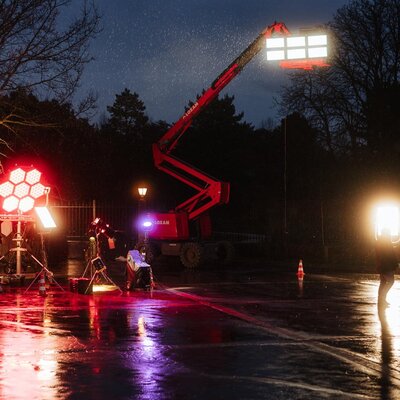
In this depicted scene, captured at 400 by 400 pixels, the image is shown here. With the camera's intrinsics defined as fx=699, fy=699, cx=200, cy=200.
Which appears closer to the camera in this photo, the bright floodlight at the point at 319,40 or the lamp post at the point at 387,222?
the lamp post at the point at 387,222

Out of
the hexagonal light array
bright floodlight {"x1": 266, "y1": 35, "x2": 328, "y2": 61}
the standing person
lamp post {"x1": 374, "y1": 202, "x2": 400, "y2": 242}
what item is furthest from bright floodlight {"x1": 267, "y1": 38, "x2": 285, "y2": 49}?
the standing person

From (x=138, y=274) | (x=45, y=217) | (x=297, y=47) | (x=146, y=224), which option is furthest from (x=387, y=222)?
(x=146, y=224)

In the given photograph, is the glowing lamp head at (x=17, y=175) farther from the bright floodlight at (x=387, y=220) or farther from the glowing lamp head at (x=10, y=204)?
the bright floodlight at (x=387, y=220)

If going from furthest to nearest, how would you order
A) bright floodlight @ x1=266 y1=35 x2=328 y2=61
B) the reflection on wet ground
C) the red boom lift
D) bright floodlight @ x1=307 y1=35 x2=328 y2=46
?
the red boom lift → bright floodlight @ x1=266 y1=35 x2=328 y2=61 → bright floodlight @ x1=307 y1=35 x2=328 y2=46 → the reflection on wet ground

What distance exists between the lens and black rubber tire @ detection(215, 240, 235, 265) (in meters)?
28.6

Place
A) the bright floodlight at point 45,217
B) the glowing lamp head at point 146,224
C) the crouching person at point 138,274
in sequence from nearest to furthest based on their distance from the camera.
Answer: the bright floodlight at point 45,217 → the crouching person at point 138,274 → the glowing lamp head at point 146,224

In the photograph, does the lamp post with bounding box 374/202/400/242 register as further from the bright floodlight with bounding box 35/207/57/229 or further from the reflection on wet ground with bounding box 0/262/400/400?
the bright floodlight with bounding box 35/207/57/229

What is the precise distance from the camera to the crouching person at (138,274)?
58.5ft

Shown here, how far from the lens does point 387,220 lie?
46.5 ft

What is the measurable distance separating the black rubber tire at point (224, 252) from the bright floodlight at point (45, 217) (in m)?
11.7

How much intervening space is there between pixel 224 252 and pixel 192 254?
6.72 ft

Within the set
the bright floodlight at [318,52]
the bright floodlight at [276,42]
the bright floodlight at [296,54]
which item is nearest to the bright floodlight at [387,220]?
the bright floodlight at [318,52]

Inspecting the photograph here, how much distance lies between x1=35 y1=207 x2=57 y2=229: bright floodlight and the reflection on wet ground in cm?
171

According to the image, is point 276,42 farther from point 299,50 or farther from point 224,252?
point 224,252
